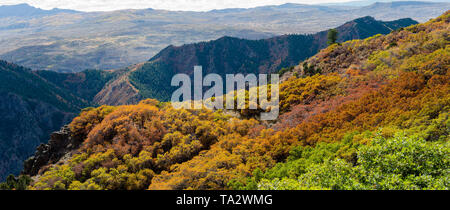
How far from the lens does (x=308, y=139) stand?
2688 cm

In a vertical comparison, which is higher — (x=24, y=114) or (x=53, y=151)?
(x=53, y=151)

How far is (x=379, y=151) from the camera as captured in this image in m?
15.7

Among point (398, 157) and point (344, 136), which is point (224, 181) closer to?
point (344, 136)

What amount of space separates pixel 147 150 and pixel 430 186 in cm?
2762

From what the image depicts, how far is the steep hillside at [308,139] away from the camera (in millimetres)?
15352

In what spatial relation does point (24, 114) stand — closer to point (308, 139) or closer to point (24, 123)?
point (24, 123)

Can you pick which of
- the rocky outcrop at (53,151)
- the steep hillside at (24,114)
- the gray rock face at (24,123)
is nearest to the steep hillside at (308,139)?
the rocky outcrop at (53,151)

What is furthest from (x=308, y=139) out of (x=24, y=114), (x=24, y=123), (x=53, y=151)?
(x=24, y=114)

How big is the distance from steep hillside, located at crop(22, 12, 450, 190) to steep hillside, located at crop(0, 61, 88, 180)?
143486mm

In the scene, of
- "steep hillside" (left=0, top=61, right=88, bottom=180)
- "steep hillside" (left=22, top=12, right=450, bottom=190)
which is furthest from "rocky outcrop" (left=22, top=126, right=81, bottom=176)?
"steep hillside" (left=0, top=61, right=88, bottom=180)

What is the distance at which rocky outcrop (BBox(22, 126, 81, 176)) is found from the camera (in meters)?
37.4

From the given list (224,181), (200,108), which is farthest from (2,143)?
(224,181)

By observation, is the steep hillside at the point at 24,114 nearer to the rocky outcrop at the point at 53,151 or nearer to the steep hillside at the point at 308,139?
the rocky outcrop at the point at 53,151

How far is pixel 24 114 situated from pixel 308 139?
618 feet
